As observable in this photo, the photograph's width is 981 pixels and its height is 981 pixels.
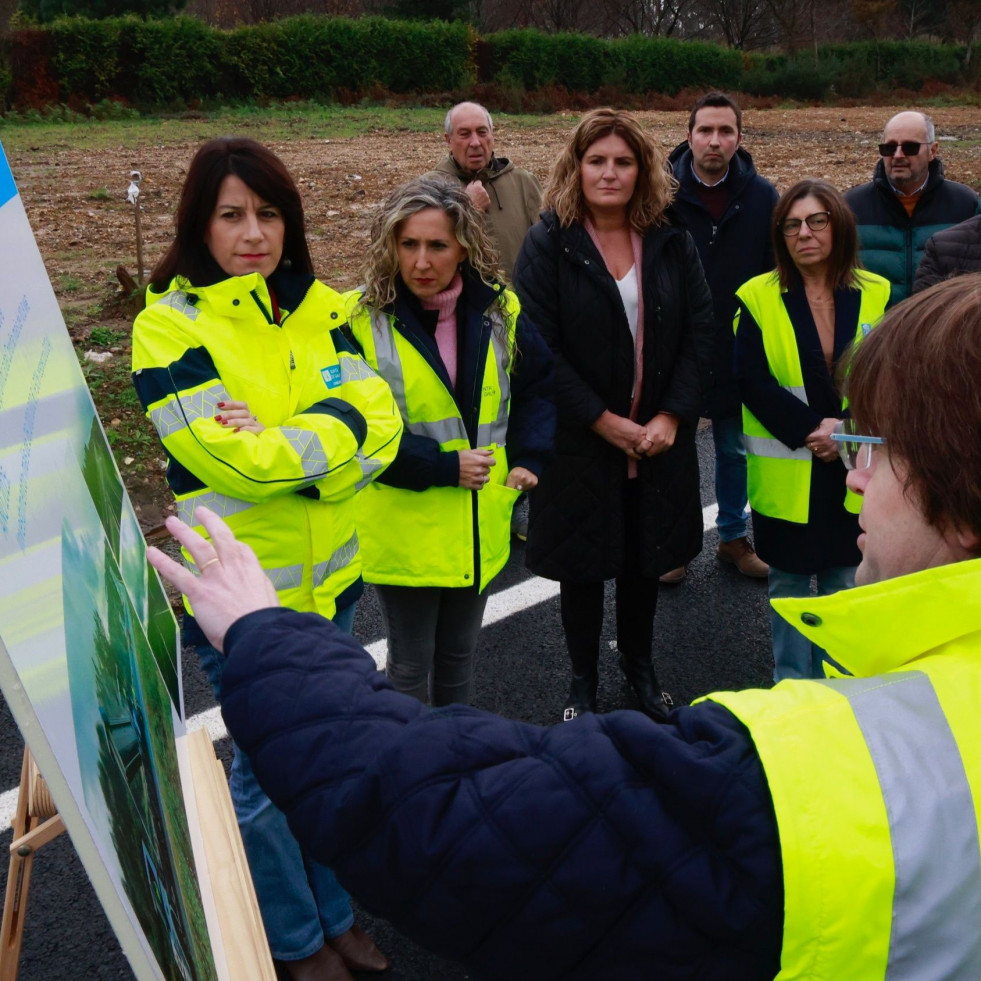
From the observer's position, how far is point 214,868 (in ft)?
5.42

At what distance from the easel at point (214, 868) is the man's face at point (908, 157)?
407 centimetres

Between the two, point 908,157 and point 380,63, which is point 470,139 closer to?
point 908,157

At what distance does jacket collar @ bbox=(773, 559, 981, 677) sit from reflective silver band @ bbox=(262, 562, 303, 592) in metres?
1.47

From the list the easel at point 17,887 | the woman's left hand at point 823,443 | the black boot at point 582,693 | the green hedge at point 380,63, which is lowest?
the black boot at point 582,693

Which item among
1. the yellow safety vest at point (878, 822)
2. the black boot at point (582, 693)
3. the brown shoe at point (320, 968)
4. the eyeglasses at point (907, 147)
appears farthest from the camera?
the eyeglasses at point (907, 147)

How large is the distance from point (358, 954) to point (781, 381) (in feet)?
7.65

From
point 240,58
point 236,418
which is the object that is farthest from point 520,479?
point 240,58

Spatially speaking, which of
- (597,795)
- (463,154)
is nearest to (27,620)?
(597,795)

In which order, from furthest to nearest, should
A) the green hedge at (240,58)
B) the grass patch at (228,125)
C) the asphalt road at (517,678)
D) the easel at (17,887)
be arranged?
the green hedge at (240,58)
the grass patch at (228,125)
the asphalt road at (517,678)
the easel at (17,887)

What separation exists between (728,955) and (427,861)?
0.31 m

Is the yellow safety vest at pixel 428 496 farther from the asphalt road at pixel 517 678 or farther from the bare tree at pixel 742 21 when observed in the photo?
the bare tree at pixel 742 21

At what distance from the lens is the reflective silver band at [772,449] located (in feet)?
11.8

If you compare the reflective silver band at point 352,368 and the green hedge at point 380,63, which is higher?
the green hedge at point 380,63

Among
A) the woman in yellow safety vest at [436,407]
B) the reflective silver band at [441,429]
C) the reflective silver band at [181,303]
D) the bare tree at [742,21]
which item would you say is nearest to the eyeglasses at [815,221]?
the woman in yellow safety vest at [436,407]
